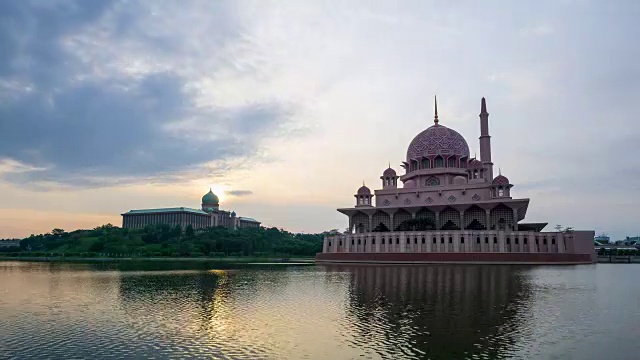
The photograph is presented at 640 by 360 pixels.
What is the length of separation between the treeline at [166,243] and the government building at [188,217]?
11.1 meters

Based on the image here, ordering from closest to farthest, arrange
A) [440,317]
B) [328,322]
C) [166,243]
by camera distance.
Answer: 1. [328,322]
2. [440,317]
3. [166,243]

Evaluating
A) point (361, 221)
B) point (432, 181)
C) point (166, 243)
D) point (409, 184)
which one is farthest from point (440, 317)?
point (166, 243)

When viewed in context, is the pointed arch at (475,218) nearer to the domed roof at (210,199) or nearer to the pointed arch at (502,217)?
the pointed arch at (502,217)

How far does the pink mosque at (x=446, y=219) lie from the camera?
187 ft

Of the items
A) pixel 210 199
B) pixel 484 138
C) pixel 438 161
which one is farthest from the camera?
pixel 210 199

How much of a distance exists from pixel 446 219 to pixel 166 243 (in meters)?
60.4

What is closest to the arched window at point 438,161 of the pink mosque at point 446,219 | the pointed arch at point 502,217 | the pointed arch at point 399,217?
the pink mosque at point 446,219

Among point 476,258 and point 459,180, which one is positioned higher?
point 459,180

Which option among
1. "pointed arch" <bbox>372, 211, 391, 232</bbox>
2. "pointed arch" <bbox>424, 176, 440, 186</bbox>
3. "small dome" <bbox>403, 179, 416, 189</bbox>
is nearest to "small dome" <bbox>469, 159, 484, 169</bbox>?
"pointed arch" <bbox>424, 176, 440, 186</bbox>

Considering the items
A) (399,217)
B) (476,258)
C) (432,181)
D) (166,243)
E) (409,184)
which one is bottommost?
(476,258)

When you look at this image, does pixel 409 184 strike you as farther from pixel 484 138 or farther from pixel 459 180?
pixel 484 138

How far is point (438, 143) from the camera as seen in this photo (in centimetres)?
7062

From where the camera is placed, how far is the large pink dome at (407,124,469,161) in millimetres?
70250

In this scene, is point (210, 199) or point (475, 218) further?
point (210, 199)
